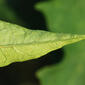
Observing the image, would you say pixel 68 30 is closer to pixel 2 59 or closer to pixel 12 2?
pixel 12 2

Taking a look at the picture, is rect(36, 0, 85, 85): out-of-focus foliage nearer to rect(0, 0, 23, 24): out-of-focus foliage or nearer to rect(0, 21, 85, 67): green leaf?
rect(0, 0, 23, 24): out-of-focus foliage

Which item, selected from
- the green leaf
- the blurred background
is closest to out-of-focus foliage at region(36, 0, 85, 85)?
the blurred background

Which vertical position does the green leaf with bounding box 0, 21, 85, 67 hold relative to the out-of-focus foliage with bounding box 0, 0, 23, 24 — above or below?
above

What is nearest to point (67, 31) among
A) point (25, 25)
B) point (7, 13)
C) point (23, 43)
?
point (25, 25)

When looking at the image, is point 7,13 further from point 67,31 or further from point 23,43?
point 23,43

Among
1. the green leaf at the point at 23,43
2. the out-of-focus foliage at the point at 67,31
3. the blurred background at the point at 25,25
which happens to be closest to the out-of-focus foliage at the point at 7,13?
the blurred background at the point at 25,25

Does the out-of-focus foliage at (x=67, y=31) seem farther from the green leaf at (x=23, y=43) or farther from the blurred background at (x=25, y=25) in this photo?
the green leaf at (x=23, y=43)
